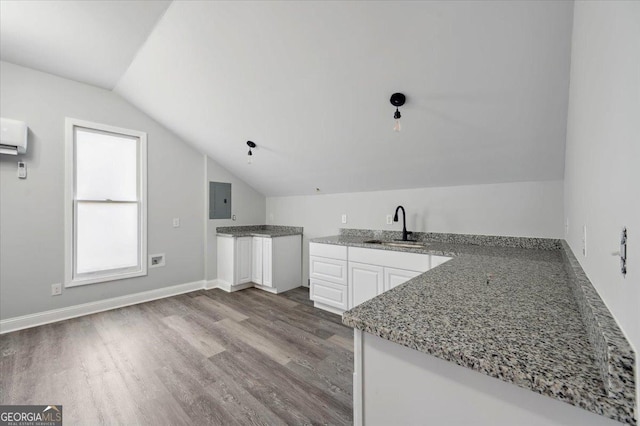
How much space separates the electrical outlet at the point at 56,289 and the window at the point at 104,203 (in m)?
0.06

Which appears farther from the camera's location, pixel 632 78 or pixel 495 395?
pixel 495 395

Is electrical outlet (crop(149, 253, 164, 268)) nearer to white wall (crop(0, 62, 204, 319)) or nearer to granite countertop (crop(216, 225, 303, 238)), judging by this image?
white wall (crop(0, 62, 204, 319))

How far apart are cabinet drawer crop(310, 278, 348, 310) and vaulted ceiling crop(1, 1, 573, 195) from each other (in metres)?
1.28

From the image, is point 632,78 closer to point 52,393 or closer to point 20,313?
point 52,393

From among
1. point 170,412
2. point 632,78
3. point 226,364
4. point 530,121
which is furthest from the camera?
point 226,364

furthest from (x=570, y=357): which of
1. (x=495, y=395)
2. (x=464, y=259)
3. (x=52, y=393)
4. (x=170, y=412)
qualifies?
(x=52, y=393)

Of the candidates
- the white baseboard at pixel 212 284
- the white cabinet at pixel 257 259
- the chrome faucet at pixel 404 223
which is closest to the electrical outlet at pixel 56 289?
the white baseboard at pixel 212 284

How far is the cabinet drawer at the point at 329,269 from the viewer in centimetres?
295

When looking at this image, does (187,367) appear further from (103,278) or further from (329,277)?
(103,278)

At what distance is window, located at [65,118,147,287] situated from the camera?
2.96 m

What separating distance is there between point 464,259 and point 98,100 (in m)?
4.14

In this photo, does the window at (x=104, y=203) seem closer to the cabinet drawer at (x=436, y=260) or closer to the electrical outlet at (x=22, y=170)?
the electrical outlet at (x=22, y=170)

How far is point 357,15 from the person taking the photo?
1.57 meters

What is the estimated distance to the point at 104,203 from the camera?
10.5 ft
